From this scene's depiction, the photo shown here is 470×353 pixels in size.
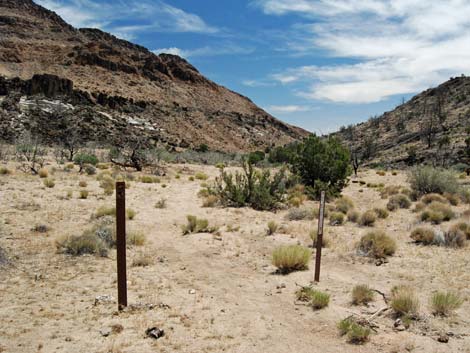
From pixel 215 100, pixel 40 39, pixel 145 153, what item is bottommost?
pixel 145 153

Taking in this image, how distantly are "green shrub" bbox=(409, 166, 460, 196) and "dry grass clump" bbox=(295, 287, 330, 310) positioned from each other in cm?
1342

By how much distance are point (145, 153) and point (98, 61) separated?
56.4 m

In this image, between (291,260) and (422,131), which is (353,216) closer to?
(291,260)

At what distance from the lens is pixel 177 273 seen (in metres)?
8.09

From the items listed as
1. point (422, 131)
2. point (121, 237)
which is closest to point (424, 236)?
point (121, 237)

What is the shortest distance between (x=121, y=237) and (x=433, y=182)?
16833 millimetres

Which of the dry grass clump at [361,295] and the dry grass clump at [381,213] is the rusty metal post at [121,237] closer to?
the dry grass clump at [361,295]

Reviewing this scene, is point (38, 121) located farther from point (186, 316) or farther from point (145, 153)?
point (186, 316)

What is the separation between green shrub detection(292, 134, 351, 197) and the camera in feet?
65.1

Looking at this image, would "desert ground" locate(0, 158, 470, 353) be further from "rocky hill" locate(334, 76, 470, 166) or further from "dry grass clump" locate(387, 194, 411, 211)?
"rocky hill" locate(334, 76, 470, 166)

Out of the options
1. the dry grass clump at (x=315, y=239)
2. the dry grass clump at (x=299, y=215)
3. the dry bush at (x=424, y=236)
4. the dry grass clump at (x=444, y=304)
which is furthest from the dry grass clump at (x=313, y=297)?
the dry grass clump at (x=299, y=215)

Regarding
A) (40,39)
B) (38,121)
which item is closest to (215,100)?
(40,39)

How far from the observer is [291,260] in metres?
8.35

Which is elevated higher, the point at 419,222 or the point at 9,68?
the point at 9,68
